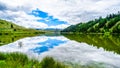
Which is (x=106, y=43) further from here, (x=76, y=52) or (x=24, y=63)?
(x=24, y=63)

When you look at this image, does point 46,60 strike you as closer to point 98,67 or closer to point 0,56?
point 0,56

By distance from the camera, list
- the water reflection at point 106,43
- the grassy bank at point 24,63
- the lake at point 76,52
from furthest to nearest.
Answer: the water reflection at point 106,43, the lake at point 76,52, the grassy bank at point 24,63

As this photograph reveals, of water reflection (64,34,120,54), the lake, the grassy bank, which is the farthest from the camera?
water reflection (64,34,120,54)

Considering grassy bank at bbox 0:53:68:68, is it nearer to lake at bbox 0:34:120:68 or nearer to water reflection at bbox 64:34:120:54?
lake at bbox 0:34:120:68

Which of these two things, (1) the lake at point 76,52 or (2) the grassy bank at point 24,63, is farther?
(1) the lake at point 76,52

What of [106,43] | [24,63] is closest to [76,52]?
[24,63]

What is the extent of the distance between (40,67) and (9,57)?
4.57 meters

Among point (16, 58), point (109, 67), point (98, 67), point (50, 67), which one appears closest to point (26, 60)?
point (16, 58)

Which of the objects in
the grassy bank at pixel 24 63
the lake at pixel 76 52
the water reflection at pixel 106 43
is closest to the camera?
the grassy bank at pixel 24 63

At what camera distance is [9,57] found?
22.3 m

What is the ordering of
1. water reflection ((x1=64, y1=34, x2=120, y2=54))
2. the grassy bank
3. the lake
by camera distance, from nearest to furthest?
the grassy bank → the lake → water reflection ((x1=64, y1=34, x2=120, y2=54))

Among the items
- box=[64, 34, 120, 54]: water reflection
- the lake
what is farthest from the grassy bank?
box=[64, 34, 120, 54]: water reflection

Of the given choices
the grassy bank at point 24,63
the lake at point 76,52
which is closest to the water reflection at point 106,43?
the lake at point 76,52

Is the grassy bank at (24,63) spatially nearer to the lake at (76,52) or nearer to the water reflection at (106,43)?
the lake at (76,52)
